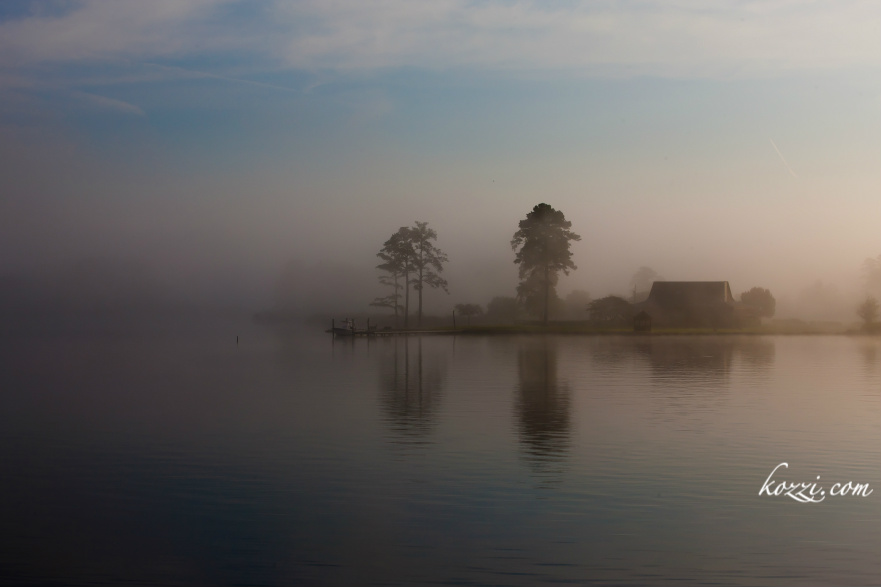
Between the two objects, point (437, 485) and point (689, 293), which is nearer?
point (437, 485)

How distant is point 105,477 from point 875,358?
169 feet

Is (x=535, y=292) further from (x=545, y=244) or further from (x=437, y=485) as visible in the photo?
(x=437, y=485)

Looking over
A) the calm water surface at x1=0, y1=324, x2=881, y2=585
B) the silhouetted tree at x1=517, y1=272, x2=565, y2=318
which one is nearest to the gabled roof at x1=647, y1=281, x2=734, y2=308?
the silhouetted tree at x1=517, y1=272, x2=565, y2=318

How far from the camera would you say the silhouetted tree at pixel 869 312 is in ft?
370

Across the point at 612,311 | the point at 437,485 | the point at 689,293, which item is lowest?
the point at 437,485

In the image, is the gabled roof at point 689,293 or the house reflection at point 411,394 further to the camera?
the gabled roof at point 689,293

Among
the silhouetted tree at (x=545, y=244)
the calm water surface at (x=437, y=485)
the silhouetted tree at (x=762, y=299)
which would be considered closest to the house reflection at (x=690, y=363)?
the calm water surface at (x=437, y=485)

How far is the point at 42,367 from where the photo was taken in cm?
4672

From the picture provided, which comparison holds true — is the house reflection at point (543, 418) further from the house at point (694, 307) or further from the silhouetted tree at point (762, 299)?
the silhouetted tree at point (762, 299)

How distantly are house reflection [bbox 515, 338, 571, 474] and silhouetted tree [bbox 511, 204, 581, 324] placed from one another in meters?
61.4

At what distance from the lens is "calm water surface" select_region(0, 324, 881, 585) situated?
10.9 metres

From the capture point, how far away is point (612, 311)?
107 m

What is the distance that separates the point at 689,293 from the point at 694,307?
2053mm

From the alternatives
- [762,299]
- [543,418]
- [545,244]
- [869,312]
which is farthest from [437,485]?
[762,299]
